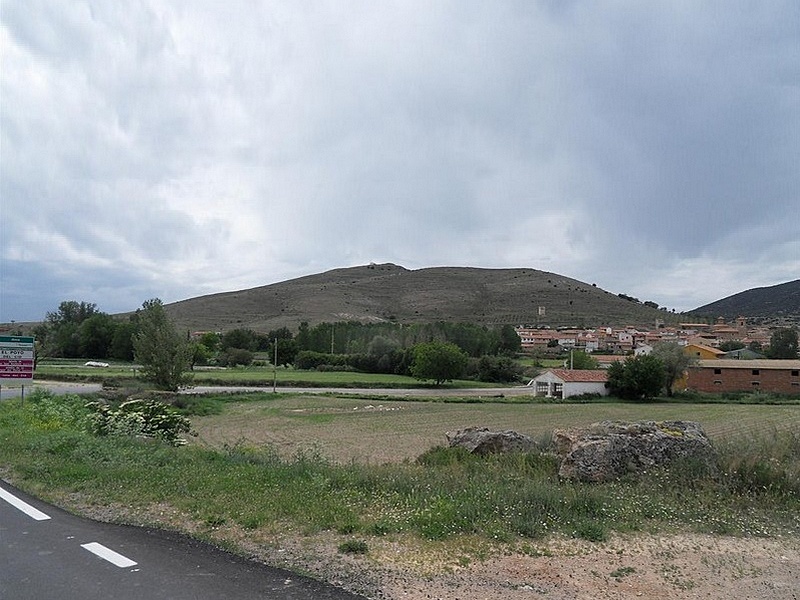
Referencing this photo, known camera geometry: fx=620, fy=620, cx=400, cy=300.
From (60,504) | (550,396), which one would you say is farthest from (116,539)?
(550,396)

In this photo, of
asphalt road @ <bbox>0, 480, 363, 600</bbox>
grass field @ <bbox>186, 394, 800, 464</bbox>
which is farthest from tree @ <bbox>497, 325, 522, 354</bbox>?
asphalt road @ <bbox>0, 480, 363, 600</bbox>

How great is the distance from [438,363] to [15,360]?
62.7 metres

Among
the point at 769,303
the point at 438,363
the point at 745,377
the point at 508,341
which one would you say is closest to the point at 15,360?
the point at 438,363

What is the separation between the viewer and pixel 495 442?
13.6m

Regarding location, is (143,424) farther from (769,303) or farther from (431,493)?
(769,303)

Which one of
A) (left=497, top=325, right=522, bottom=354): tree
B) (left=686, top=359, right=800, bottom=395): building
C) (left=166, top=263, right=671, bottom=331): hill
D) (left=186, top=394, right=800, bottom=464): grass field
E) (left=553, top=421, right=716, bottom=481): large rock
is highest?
(left=166, top=263, right=671, bottom=331): hill

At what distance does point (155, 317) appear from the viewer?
4481 centimetres

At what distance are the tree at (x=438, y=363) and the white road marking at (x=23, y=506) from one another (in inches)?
2823

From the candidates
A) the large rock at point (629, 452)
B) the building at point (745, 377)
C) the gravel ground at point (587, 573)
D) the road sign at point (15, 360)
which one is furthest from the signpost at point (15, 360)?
the building at point (745, 377)

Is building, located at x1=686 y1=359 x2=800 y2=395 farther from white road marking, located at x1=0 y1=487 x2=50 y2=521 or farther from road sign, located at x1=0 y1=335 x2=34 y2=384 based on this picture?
white road marking, located at x1=0 y1=487 x2=50 y2=521

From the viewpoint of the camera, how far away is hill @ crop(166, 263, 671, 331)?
150625 millimetres

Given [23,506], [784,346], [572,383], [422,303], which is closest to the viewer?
[23,506]

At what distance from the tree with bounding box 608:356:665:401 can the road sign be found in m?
58.3

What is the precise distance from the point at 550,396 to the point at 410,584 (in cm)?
6471
